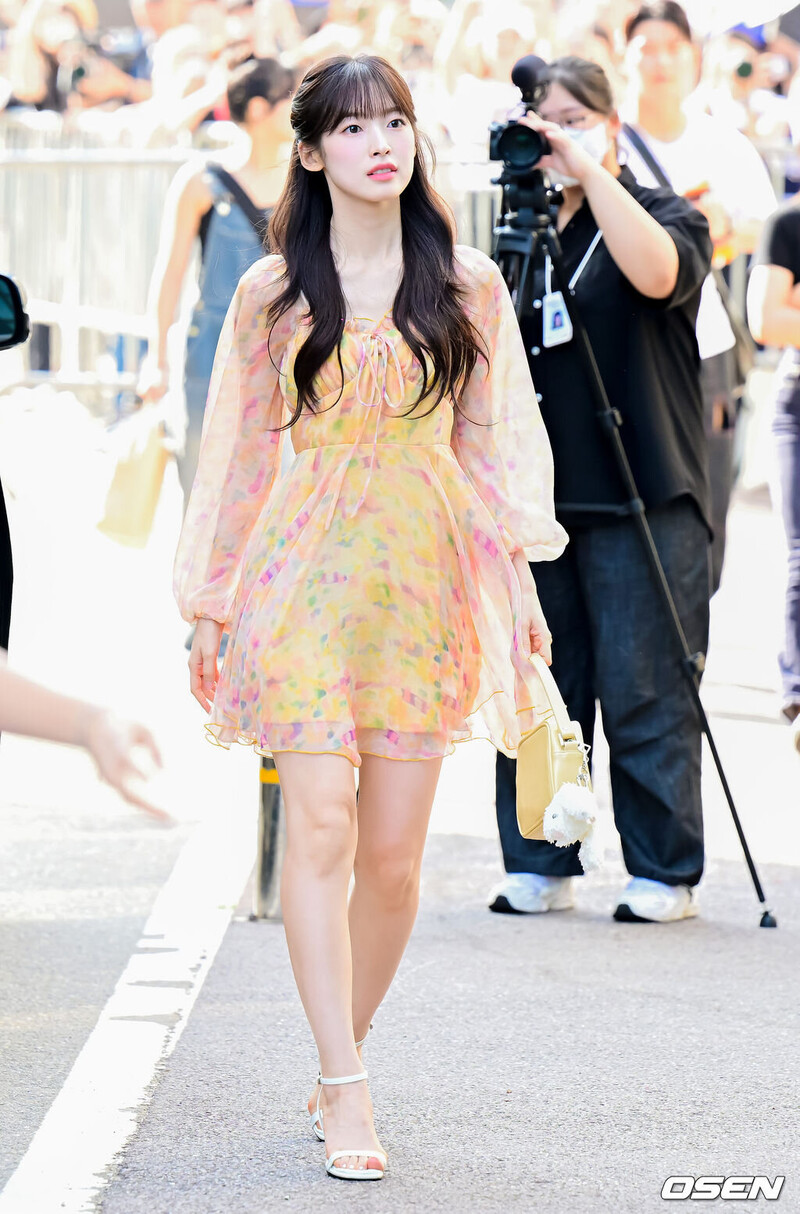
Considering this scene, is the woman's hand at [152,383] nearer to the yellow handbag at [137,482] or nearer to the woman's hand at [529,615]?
the yellow handbag at [137,482]

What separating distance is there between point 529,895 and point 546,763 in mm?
1601

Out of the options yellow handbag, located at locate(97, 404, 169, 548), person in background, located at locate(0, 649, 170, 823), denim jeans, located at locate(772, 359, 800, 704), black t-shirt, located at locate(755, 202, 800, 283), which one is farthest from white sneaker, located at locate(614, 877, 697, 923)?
yellow handbag, located at locate(97, 404, 169, 548)

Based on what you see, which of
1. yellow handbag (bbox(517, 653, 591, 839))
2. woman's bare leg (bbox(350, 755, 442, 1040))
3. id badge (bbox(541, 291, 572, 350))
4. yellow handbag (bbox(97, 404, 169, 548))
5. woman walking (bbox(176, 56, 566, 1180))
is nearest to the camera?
woman walking (bbox(176, 56, 566, 1180))

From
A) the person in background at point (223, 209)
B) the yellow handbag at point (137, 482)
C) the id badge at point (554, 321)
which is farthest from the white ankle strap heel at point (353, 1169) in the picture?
the yellow handbag at point (137, 482)

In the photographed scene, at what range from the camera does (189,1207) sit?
3619 mm

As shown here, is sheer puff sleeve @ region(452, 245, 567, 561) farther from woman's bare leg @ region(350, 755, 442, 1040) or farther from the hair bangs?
woman's bare leg @ region(350, 755, 442, 1040)

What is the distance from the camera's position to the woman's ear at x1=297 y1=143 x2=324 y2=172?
409 cm

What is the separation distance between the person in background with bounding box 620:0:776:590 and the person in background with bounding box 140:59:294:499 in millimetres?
1395

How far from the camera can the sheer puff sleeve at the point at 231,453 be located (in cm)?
408

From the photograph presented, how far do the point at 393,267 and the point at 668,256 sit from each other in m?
1.54

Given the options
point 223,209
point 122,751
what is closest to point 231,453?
point 122,751

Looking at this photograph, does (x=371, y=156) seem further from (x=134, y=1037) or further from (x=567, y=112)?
(x=134, y=1037)

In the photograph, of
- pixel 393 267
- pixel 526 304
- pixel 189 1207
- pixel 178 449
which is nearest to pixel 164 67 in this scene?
pixel 178 449

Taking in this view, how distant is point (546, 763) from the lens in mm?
4234
